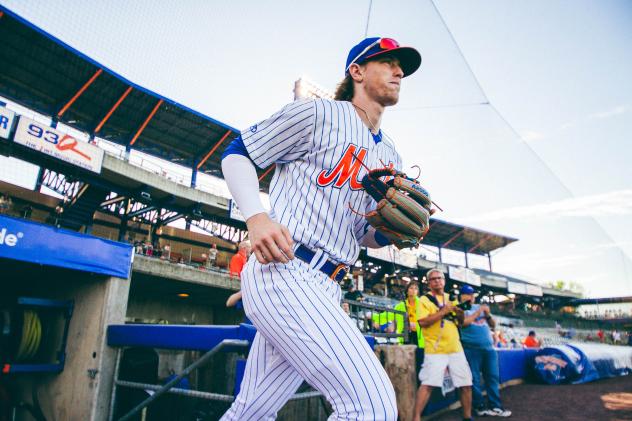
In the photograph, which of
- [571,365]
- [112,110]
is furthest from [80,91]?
[571,365]

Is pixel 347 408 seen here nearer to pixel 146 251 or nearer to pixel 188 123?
pixel 146 251

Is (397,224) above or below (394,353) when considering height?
above

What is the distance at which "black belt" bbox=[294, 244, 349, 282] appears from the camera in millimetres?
1291

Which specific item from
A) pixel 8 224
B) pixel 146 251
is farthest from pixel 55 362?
pixel 146 251

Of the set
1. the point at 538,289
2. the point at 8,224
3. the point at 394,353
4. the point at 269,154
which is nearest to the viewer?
the point at 269,154

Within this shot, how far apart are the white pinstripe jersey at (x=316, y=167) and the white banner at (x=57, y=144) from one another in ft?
49.7

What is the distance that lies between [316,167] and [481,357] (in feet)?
16.6

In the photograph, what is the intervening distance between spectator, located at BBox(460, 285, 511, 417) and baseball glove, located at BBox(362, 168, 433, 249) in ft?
13.1

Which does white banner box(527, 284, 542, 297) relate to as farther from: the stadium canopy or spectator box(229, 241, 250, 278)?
spectator box(229, 241, 250, 278)

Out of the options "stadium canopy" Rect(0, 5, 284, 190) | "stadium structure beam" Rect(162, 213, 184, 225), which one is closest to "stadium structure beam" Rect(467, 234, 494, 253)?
"stadium canopy" Rect(0, 5, 284, 190)

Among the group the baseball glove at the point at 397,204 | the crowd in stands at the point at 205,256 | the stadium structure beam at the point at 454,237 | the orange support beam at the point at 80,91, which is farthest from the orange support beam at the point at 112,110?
the stadium structure beam at the point at 454,237

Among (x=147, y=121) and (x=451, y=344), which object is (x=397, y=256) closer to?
(x=147, y=121)

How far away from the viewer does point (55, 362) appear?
4.15m

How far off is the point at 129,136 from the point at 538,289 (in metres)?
37.8
